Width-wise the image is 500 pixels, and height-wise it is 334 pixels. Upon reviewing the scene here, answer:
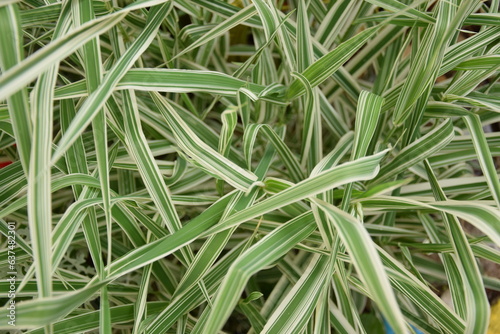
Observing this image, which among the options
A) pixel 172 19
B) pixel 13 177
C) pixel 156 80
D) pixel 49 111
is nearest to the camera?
pixel 49 111

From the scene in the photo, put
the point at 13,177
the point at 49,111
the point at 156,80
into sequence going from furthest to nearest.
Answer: the point at 13,177, the point at 156,80, the point at 49,111

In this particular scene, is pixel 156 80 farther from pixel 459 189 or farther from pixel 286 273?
pixel 459 189

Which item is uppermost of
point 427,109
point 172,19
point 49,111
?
point 172,19

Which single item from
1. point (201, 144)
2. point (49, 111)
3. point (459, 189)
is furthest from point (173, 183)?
point (459, 189)

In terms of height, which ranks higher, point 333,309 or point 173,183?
point 173,183

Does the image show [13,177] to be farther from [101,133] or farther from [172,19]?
[172,19]

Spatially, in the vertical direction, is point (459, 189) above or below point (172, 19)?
below

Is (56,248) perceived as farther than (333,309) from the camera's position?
No

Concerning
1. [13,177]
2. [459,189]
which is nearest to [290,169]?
[459,189]

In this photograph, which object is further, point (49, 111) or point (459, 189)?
point (459, 189)
